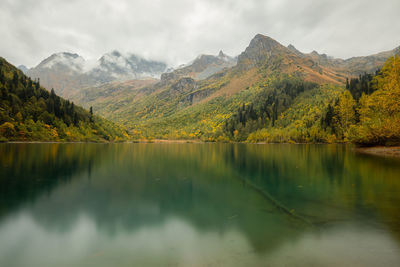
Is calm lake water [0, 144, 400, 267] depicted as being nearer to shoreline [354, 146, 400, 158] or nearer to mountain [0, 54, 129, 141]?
shoreline [354, 146, 400, 158]

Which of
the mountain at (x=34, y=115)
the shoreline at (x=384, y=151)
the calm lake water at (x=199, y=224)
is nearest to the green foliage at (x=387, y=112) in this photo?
the shoreline at (x=384, y=151)

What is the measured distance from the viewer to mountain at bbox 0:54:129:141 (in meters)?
123

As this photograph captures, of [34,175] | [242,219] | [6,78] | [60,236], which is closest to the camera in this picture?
[60,236]

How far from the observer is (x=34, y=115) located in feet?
465

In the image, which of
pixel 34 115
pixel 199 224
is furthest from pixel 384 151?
pixel 34 115

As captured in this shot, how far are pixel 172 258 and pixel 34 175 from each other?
27067 millimetres

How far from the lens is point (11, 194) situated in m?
18.6

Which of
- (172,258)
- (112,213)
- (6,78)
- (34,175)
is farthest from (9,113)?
(172,258)

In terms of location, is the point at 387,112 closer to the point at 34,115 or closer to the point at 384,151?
the point at 384,151

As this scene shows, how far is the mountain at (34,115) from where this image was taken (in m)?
123

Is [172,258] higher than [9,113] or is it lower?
lower

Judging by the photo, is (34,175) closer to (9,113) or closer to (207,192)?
(207,192)

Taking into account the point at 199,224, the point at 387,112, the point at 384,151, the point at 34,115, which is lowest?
the point at 199,224

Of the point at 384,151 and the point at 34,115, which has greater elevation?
the point at 34,115
